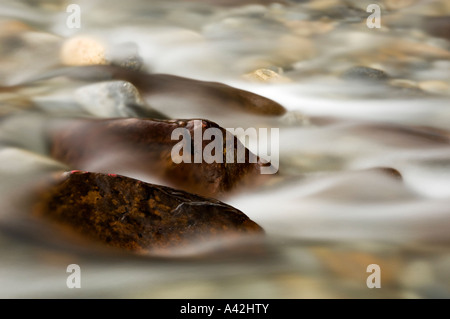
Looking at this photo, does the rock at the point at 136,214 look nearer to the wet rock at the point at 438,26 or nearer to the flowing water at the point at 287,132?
the flowing water at the point at 287,132

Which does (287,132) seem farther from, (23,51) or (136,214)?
(23,51)

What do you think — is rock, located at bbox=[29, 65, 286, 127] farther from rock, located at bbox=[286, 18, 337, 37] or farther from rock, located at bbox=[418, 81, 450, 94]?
rock, located at bbox=[286, 18, 337, 37]

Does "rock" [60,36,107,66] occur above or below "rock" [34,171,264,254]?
above

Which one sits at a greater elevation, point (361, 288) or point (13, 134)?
point (13, 134)

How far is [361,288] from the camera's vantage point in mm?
2016

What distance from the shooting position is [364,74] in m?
6.32

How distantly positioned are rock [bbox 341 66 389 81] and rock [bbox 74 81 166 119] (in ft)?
9.66

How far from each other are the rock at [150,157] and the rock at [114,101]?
2.27 feet

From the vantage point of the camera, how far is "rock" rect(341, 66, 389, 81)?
6292mm

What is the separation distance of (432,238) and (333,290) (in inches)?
31.3

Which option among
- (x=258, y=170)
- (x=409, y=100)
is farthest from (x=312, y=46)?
(x=258, y=170)

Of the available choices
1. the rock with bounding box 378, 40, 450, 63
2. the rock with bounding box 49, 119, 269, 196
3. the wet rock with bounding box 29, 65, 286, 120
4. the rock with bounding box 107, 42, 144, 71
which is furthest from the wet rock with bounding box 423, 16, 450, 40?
the rock with bounding box 49, 119, 269, 196

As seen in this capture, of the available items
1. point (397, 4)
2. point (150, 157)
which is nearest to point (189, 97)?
point (150, 157)

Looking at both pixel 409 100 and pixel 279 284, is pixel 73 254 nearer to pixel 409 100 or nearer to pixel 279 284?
pixel 279 284
